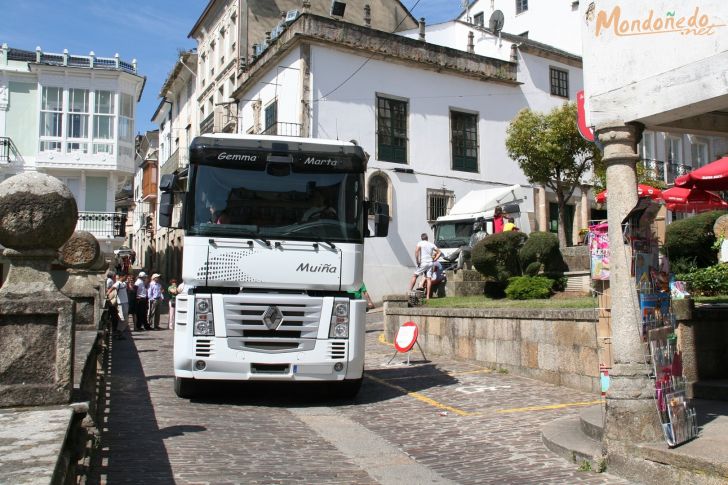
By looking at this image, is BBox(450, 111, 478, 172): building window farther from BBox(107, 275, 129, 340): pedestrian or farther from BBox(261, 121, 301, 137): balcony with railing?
BBox(107, 275, 129, 340): pedestrian

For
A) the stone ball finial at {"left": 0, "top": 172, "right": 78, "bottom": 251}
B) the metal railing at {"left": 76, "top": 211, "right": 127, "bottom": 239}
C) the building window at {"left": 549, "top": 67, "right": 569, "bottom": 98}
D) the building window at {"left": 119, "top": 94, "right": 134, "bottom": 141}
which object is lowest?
the stone ball finial at {"left": 0, "top": 172, "right": 78, "bottom": 251}

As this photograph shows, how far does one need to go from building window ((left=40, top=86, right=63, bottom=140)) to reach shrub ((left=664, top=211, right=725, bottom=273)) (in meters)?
27.5

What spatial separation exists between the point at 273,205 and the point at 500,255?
23.2 ft

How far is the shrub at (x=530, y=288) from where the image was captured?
13820 millimetres

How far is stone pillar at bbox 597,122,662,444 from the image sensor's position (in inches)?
234

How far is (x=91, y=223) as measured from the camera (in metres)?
33.4

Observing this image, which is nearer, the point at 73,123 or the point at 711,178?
the point at 711,178

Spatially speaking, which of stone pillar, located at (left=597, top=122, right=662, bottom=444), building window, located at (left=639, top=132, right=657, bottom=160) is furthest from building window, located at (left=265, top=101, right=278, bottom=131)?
stone pillar, located at (left=597, top=122, right=662, bottom=444)

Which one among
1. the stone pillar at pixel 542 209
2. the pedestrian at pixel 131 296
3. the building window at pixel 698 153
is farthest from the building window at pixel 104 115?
the building window at pixel 698 153

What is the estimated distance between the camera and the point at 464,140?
30500 mm

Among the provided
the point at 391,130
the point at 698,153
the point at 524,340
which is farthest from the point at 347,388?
the point at 698,153

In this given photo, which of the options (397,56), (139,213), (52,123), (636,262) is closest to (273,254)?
(636,262)

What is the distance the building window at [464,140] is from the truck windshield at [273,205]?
21.2m

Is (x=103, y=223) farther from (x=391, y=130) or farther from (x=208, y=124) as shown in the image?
(x=391, y=130)
